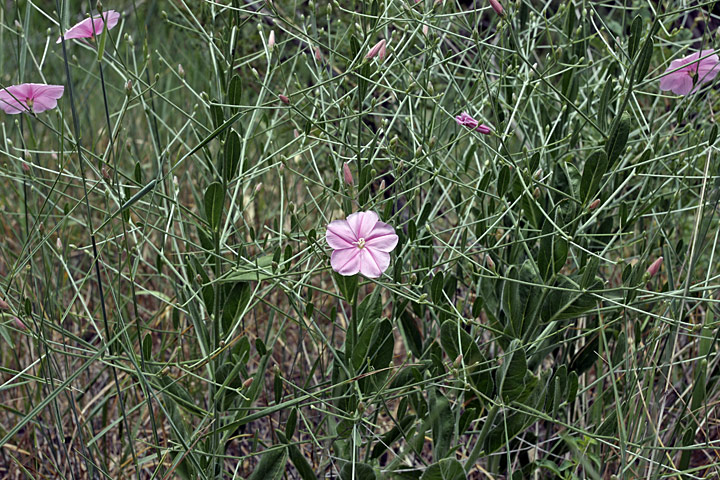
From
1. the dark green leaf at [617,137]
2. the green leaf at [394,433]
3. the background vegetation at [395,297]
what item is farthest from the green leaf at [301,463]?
the dark green leaf at [617,137]

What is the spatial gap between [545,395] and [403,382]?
0.90ft

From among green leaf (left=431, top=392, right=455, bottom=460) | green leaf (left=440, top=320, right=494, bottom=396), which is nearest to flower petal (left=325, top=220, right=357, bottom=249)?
green leaf (left=440, top=320, right=494, bottom=396)

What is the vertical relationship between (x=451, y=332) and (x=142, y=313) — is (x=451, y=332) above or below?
above

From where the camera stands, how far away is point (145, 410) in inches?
61.6

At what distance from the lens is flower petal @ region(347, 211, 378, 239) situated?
1113 millimetres

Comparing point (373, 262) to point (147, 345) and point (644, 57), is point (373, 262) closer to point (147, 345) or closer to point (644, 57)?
point (147, 345)

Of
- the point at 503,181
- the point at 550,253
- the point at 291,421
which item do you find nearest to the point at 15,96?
the point at 291,421

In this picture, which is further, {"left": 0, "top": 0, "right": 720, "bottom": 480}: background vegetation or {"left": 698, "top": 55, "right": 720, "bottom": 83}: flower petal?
{"left": 698, "top": 55, "right": 720, "bottom": 83}: flower petal

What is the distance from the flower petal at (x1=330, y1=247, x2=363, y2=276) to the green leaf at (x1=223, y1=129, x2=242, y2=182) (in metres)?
0.22

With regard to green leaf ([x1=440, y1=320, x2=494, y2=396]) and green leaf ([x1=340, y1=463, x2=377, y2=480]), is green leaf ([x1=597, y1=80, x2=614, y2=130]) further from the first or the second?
green leaf ([x1=340, y1=463, x2=377, y2=480])

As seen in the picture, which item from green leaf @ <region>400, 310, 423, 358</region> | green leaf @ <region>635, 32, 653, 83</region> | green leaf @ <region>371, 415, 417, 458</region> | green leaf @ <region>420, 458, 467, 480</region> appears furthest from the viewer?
green leaf @ <region>400, 310, 423, 358</region>

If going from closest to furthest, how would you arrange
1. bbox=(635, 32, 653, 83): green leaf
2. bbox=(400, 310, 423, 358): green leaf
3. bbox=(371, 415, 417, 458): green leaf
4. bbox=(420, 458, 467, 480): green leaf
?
bbox=(635, 32, 653, 83): green leaf < bbox=(420, 458, 467, 480): green leaf < bbox=(371, 415, 417, 458): green leaf < bbox=(400, 310, 423, 358): green leaf

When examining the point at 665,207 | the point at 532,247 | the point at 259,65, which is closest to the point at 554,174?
the point at 532,247

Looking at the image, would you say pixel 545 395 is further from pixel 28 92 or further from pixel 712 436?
pixel 28 92
